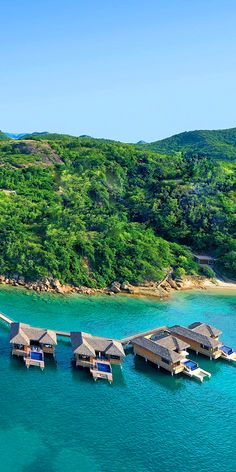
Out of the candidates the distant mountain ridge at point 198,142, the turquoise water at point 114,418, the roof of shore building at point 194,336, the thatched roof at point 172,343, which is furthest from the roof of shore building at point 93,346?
the distant mountain ridge at point 198,142

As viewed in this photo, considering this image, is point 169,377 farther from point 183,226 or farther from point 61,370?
point 183,226

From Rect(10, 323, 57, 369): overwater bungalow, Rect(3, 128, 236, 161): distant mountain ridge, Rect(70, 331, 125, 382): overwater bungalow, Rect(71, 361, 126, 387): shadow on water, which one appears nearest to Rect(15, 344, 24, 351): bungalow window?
Rect(10, 323, 57, 369): overwater bungalow

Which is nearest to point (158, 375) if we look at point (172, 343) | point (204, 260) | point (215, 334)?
point (172, 343)

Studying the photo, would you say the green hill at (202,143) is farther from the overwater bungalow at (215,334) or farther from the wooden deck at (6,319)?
the wooden deck at (6,319)

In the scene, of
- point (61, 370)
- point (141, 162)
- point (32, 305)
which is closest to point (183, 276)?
point (32, 305)

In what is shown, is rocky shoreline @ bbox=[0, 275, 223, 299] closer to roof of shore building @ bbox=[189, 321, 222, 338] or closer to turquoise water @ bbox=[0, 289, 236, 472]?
turquoise water @ bbox=[0, 289, 236, 472]

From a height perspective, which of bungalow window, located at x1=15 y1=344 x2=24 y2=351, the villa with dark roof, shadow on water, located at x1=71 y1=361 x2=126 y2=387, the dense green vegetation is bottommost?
shadow on water, located at x1=71 y1=361 x2=126 y2=387
